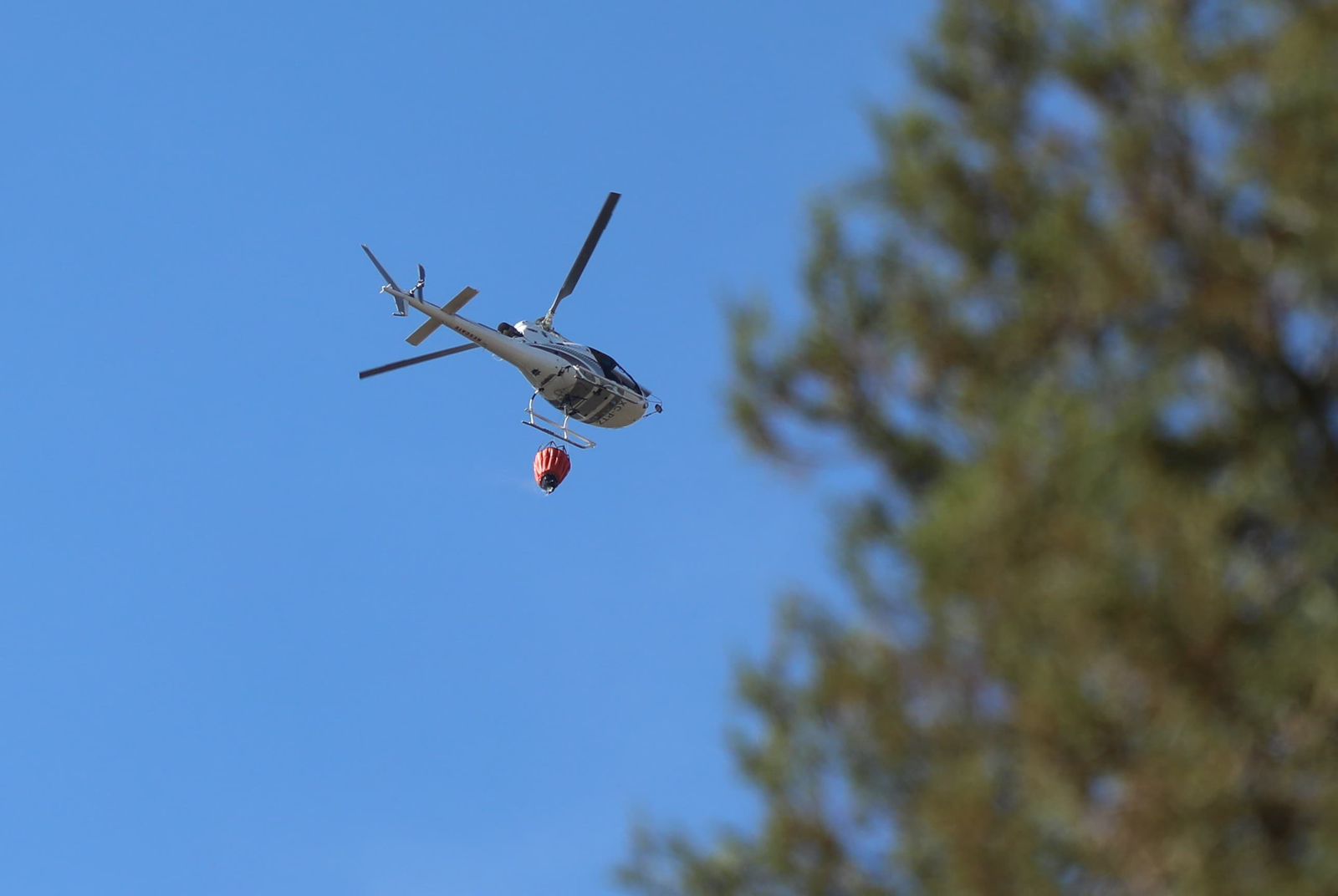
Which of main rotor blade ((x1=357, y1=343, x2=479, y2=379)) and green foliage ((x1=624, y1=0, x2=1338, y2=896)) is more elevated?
main rotor blade ((x1=357, y1=343, x2=479, y2=379))

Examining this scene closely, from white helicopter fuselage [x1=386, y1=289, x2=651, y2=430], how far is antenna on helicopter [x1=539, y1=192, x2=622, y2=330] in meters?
0.69

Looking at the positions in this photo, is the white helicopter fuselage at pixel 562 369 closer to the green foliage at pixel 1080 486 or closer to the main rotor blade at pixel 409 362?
the main rotor blade at pixel 409 362

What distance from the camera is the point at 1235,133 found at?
8.64 meters

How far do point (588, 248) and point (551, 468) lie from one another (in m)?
4.24

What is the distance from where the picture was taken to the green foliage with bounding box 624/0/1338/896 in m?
6.88

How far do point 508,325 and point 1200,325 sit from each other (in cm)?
1988

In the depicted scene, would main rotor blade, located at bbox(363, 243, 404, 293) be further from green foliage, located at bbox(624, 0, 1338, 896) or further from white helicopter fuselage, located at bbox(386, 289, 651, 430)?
green foliage, located at bbox(624, 0, 1338, 896)

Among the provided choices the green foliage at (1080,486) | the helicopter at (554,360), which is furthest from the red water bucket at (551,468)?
the green foliage at (1080,486)

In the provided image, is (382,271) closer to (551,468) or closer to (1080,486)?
(551,468)

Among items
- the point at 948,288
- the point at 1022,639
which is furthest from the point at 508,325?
the point at 1022,639

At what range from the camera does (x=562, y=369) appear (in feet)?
90.4

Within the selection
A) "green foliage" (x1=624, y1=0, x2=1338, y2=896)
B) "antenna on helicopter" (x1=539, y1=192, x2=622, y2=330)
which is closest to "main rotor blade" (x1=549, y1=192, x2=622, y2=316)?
"antenna on helicopter" (x1=539, y1=192, x2=622, y2=330)

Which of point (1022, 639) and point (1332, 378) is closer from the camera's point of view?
point (1022, 639)

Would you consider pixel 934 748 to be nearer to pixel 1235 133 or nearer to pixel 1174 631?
A: pixel 1174 631
